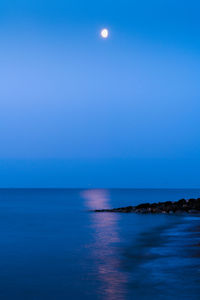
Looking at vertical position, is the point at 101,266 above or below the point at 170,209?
below

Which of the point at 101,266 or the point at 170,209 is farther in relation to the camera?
the point at 170,209

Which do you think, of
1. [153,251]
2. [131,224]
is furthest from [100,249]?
[131,224]

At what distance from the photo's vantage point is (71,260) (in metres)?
19.2

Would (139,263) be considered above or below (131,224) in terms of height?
below

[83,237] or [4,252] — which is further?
[83,237]

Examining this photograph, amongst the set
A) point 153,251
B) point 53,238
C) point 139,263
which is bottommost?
point 139,263

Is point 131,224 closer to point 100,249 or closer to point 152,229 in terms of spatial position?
point 152,229

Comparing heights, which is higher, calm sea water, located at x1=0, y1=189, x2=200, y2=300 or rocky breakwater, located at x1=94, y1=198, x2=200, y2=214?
rocky breakwater, located at x1=94, y1=198, x2=200, y2=214

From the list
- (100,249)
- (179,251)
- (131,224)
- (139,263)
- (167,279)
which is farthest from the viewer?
(131,224)

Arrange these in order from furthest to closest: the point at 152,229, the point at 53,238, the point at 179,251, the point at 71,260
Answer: the point at 152,229
the point at 53,238
the point at 179,251
the point at 71,260

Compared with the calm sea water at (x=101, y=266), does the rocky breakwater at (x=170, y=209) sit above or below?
above

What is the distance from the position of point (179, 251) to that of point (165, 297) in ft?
27.2

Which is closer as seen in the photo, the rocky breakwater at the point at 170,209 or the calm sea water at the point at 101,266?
the calm sea water at the point at 101,266

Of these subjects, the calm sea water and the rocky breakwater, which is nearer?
the calm sea water
